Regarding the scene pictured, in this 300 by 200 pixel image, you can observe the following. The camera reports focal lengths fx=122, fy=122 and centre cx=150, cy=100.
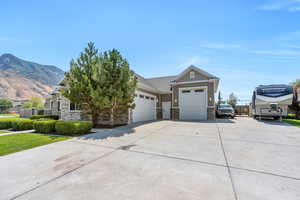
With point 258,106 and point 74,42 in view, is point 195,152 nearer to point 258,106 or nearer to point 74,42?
point 258,106

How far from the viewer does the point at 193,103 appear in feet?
44.7

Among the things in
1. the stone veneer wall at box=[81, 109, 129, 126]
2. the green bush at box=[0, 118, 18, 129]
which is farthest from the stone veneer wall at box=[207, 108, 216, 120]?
the green bush at box=[0, 118, 18, 129]

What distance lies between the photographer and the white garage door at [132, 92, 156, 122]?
1184cm

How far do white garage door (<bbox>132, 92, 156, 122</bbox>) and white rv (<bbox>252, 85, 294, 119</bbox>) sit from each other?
35.1 ft

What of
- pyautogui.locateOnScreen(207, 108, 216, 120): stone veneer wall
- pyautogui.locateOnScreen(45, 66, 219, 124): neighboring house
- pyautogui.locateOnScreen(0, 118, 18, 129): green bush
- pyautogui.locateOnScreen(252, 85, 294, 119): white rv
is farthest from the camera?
pyautogui.locateOnScreen(207, 108, 216, 120): stone veneer wall

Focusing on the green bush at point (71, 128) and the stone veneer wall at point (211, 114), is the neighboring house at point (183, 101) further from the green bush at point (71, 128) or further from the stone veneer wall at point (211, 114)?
the green bush at point (71, 128)

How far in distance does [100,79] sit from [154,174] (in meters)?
7.10

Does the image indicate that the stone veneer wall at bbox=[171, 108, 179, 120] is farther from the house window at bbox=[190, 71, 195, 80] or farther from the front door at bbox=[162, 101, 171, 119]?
the house window at bbox=[190, 71, 195, 80]

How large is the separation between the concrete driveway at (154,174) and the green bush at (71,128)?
2.54 metres

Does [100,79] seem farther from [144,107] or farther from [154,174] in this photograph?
[154,174]

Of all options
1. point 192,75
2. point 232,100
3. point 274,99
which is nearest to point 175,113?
point 192,75

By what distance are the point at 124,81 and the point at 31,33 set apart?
36.3 feet

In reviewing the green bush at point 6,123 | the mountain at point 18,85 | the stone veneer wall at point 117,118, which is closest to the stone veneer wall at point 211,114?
the stone veneer wall at point 117,118

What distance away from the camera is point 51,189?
7.26ft
